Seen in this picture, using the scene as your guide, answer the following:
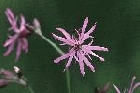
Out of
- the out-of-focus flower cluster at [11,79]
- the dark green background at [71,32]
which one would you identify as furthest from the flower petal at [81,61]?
the dark green background at [71,32]

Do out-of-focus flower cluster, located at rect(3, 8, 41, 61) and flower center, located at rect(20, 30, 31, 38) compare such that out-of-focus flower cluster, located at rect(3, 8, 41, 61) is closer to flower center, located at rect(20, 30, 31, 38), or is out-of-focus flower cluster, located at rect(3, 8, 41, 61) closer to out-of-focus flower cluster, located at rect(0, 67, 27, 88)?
flower center, located at rect(20, 30, 31, 38)

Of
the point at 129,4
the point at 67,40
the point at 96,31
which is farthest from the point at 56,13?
the point at 67,40

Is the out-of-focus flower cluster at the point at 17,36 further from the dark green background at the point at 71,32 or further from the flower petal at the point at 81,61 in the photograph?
the dark green background at the point at 71,32

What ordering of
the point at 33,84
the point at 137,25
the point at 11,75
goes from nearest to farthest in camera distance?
the point at 11,75 → the point at 33,84 → the point at 137,25

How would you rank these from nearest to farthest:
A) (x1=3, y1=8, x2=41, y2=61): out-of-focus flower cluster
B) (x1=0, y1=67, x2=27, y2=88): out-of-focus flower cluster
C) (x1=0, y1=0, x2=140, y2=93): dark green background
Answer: (x1=3, y1=8, x2=41, y2=61): out-of-focus flower cluster → (x1=0, y1=67, x2=27, y2=88): out-of-focus flower cluster → (x1=0, y1=0, x2=140, y2=93): dark green background

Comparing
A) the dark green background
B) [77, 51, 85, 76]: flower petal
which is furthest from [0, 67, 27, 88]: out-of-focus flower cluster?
the dark green background

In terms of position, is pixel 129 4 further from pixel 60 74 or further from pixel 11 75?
pixel 11 75

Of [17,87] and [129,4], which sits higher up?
[129,4]

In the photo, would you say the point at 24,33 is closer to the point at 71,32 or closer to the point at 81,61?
the point at 81,61
